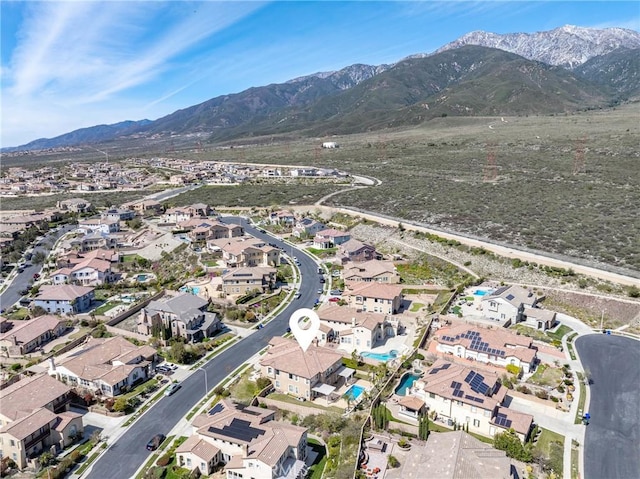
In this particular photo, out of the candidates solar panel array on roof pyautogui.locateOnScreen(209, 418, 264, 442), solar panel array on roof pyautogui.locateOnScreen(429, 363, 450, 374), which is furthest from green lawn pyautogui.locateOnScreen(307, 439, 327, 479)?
solar panel array on roof pyautogui.locateOnScreen(429, 363, 450, 374)

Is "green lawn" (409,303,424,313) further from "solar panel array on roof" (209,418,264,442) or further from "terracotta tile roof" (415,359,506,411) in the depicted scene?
"solar panel array on roof" (209,418,264,442)

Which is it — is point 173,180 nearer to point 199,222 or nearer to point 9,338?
point 199,222

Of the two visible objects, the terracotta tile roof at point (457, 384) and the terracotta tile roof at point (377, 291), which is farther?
the terracotta tile roof at point (377, 291)

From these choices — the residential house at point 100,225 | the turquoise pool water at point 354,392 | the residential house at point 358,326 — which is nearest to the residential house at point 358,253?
the residential house at point 358,326

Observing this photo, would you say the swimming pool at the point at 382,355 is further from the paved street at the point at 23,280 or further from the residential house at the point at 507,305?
the paved street at the point at 23,280

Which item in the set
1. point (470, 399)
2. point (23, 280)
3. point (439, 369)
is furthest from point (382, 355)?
point (23, 280)

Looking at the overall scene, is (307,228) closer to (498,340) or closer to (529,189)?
(529,189)

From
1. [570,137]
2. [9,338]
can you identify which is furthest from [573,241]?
[570,137]
